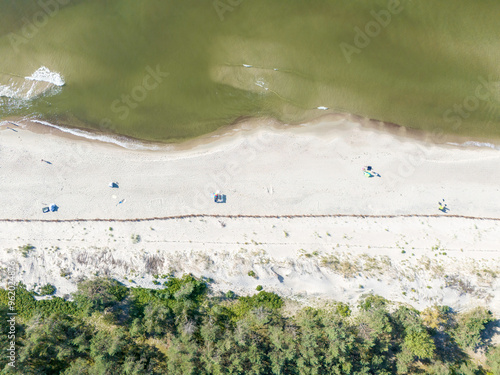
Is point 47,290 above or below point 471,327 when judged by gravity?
above

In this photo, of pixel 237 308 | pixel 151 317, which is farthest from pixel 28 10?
pixel 237 308

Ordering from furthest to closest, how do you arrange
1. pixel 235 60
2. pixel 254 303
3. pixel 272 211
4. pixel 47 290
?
1. pixel 235 60
2. pixel 272 211
3. pixel 254 303
4. pixel 47 290

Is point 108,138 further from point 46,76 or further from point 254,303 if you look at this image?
point 254,303

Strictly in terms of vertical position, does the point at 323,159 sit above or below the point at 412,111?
below

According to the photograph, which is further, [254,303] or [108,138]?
[108,138]

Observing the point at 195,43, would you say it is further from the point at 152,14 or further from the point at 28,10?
the point at 28,10

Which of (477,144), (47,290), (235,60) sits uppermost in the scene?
(235,60)

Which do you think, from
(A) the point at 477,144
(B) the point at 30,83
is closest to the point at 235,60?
(B) the point at 30,83

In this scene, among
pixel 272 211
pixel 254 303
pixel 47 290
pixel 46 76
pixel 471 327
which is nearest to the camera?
pixel 471 327

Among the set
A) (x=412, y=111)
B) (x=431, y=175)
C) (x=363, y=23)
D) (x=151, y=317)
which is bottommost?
(x=151, y=317)
